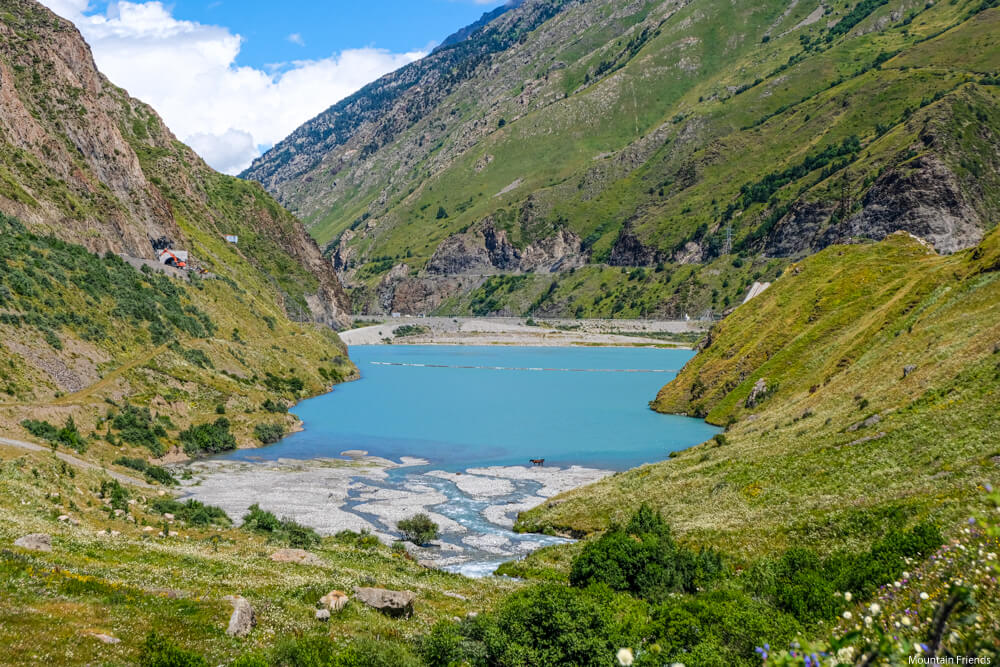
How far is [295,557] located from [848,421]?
30826mm

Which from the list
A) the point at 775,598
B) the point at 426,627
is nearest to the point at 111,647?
the point at 426,627

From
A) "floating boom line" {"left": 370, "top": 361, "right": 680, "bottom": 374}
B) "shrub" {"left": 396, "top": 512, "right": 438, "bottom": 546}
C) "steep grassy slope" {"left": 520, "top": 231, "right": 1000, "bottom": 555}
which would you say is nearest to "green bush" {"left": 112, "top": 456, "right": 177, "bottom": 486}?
"shrub" {"left": 396, "top": 512, "right": 438, "bottom": 546}

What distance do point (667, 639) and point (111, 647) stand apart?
40.2ft

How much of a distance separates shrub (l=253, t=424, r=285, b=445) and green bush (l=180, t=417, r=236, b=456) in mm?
4160

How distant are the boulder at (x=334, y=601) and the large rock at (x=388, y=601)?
77 centimetres

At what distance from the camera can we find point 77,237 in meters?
96.1

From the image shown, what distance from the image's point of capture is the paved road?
151 ft

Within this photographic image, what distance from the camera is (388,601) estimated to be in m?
21.7

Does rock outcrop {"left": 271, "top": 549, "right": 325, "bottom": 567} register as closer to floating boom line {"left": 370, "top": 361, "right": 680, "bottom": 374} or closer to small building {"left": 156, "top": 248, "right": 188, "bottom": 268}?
small building {"left": 156, "top": 248, "right": 188, "bottom": 268}

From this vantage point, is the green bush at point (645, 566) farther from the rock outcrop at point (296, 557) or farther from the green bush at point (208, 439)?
→ the green bush at point (208, 439)

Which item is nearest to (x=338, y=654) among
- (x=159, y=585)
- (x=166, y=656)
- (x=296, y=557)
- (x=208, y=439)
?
(x=166, y=656)

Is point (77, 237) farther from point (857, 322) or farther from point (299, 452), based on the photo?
point (857, 322)

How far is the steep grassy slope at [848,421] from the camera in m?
28.9

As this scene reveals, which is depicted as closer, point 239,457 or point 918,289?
point 918,289
